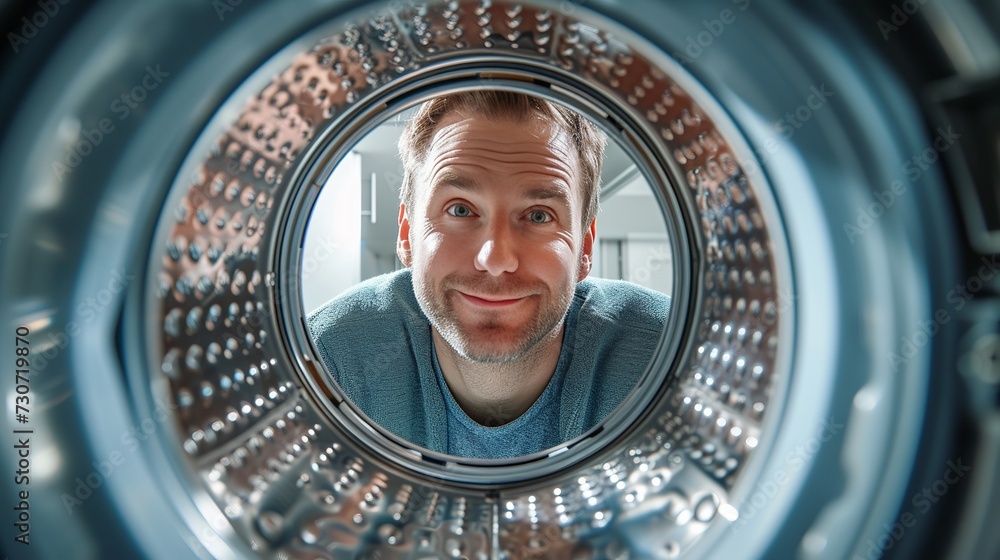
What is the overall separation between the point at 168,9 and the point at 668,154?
51 centimetres

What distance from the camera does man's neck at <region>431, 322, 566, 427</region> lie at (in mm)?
1385

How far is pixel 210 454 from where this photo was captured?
1.62 feet

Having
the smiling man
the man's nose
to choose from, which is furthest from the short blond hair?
the man's nose

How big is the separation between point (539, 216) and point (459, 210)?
0.16 metres

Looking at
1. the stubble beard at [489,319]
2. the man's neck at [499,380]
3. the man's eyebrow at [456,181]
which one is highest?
the man's eyebrow at [456,181]

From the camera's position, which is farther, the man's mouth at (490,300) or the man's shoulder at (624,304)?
the man's shoulder at (624,304)

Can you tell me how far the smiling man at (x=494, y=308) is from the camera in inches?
49.2

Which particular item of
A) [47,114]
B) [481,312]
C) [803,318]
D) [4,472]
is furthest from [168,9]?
[481,312]

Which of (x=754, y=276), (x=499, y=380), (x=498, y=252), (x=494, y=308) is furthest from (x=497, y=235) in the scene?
(x=754, y=276)

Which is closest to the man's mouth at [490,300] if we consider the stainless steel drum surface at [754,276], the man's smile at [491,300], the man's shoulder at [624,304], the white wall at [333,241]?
the man's smile at [491,300]

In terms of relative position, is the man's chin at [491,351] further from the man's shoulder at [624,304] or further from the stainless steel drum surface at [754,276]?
the stainless steel drum surface at [754,276]

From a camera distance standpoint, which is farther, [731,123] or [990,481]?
[731,123]

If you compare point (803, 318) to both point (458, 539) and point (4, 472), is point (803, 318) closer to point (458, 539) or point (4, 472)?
point (458, 539)

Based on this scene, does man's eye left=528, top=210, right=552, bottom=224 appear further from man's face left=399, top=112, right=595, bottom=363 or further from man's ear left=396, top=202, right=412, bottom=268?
man's ear left=396, top=202, right=412, bottom=268
